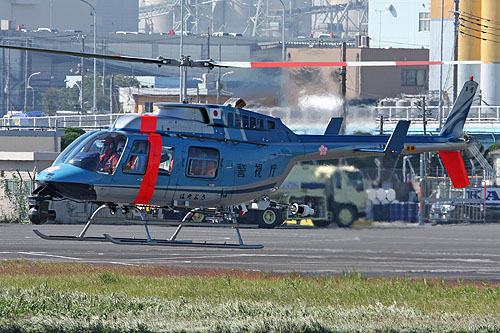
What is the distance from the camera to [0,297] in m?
19.1

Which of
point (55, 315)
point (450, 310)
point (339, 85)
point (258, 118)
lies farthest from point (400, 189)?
point (55, 315)

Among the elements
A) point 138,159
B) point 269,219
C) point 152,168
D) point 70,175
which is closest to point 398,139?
point 152,168

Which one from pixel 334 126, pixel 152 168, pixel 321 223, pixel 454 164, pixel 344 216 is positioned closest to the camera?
pixel 152 168

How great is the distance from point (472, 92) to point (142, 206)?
931 centimetres

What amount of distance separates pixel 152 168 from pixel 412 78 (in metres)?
87.5

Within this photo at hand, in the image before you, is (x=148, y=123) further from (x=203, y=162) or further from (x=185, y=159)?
(x=203, y=162)

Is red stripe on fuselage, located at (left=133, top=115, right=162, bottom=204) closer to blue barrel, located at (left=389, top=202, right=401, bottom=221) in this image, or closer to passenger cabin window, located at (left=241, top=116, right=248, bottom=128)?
passenger cabin window, located at (left=241, top=116, right=248, bottom=128)

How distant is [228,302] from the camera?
18500 millimetres

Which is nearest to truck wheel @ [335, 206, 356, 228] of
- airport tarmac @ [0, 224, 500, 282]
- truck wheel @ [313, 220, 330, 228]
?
airport tarmac @ [0, 224, 500, 282]

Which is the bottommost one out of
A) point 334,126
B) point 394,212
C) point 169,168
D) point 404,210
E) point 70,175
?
point 404,210

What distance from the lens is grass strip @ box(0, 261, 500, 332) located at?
15695mm

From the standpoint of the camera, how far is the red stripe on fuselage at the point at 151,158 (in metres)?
21.1

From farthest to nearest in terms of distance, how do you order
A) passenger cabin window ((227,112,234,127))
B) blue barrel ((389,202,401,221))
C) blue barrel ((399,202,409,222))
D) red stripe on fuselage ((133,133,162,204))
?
blue barrel ((399,202,409,222)) < blue barrel ((389,202,401,221)) < passenger cabin window ((227,112,234,127)) < red stripe on fuselage ((133,133,162,204))

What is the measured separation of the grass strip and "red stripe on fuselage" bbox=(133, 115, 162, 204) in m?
2.26
